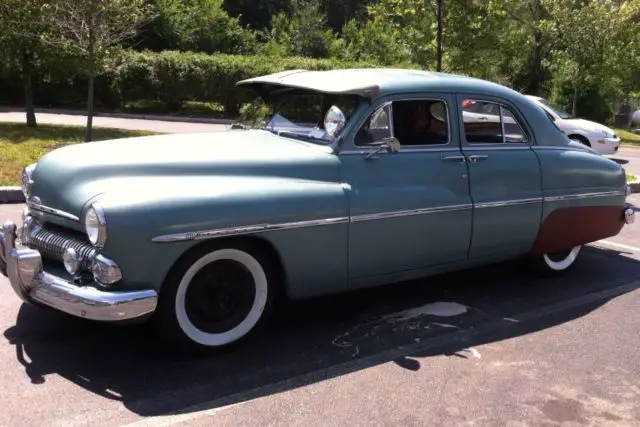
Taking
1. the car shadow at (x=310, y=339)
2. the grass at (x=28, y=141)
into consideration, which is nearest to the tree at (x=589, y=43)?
the grass at (x=28, y=141)

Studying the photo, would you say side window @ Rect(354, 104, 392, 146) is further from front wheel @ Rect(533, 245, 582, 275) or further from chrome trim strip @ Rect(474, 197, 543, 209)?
front wheel @ Rect(533, 245, 582, 275)

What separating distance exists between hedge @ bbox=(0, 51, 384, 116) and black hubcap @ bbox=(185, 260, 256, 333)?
64.3ft

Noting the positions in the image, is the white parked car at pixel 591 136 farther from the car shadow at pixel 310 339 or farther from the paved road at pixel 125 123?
the car shadow at pixel 310 339

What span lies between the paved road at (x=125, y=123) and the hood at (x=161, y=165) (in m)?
14.2

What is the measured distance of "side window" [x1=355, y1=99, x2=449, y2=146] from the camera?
4555mm

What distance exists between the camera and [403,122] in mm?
4738

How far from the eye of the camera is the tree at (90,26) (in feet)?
39.2

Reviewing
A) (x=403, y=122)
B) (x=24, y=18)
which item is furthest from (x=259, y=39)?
(x=403, y=122)

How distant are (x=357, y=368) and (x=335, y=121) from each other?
1669mm

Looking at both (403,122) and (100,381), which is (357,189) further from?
(100,381)

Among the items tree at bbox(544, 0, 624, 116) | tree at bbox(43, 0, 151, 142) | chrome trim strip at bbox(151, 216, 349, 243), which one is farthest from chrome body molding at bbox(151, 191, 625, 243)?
tree at bbox(544, 0, 624, 116)

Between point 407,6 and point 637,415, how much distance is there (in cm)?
1083

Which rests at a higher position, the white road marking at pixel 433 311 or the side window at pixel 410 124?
the side window at pixel 410 124

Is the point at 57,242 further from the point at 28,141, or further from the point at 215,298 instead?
the point at 28,141
